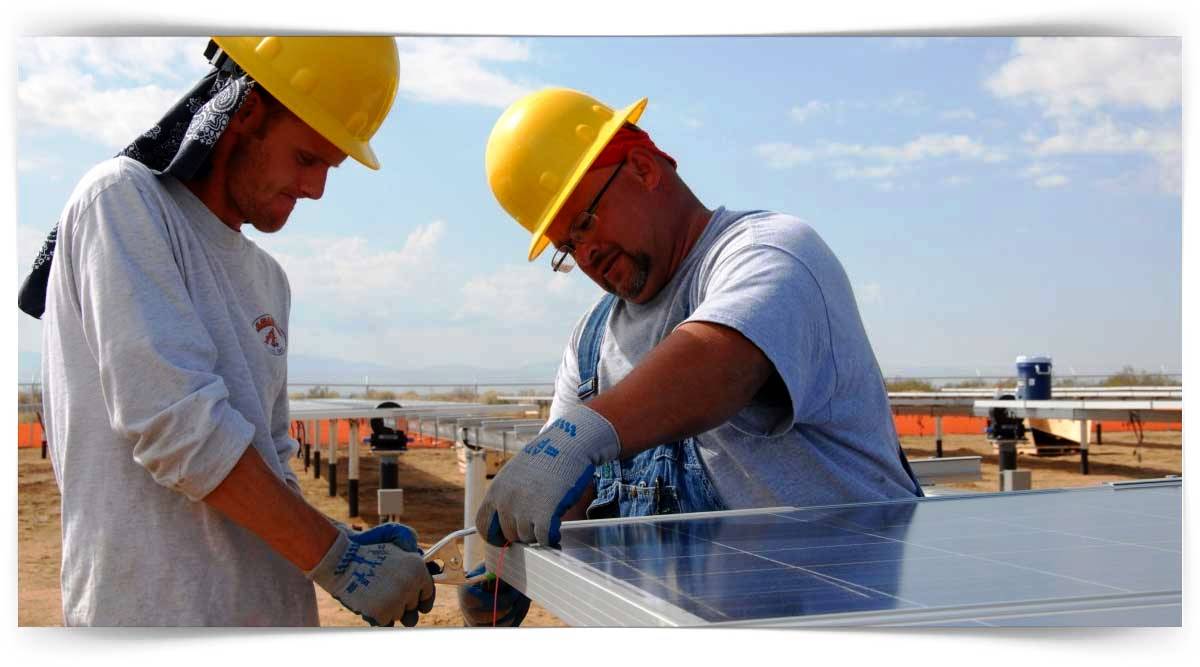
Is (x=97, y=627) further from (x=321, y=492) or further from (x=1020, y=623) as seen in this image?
(x=321, y=492)

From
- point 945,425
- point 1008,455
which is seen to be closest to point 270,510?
point 1008,455

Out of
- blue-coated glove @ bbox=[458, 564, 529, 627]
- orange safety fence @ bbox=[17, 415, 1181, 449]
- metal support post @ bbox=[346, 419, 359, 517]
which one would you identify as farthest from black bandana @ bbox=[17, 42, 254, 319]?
orange safety fence @ bbox=[17, 415, 1181, 449]

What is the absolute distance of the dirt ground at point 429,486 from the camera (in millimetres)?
7488

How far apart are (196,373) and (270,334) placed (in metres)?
0.52

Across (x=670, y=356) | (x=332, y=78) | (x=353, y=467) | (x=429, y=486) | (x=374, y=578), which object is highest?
(x=332, y=78)

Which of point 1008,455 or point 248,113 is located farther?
point 1008,455

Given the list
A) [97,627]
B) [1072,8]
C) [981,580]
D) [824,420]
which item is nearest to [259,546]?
[97,627]

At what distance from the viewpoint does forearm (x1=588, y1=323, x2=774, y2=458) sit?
7.38 feet

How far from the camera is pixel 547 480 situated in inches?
82.9

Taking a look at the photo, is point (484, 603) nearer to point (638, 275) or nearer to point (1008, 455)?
point (638, 275)

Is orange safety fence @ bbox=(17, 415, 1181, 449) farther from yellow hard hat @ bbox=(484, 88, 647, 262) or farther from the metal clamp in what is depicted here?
the metal clamp

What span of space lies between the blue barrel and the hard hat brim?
38.1 ft

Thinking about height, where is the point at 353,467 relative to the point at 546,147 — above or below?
below

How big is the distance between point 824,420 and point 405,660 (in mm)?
1200
